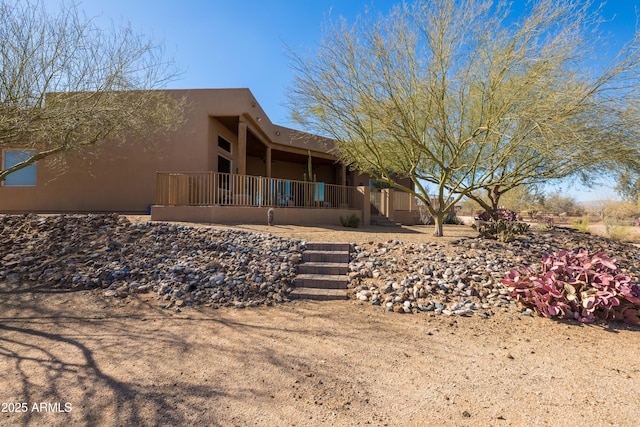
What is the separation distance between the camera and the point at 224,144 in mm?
13891

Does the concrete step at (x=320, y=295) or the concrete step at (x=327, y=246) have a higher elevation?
the concrete step at (x=327, y=246)

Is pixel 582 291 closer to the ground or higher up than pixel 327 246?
closer to the ground

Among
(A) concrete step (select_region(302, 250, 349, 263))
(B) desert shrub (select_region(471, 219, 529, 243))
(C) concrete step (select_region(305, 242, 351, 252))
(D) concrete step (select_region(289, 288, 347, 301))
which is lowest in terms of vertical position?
(D) concrete step (select_region(289, 288, 347, 301))

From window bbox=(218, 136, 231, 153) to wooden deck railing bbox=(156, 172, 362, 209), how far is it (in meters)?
2.74

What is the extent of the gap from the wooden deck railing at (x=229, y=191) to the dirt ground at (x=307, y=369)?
564cm

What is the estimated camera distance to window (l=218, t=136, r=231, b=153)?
1336 centimetres

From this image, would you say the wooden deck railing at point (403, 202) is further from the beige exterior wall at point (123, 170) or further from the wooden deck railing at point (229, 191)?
the beige exterior wall at point (123, 170)

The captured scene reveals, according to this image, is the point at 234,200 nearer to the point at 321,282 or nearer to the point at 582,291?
the point at 321,282

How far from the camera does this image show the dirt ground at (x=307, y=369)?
2.48 meters

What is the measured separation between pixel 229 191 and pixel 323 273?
224 inches

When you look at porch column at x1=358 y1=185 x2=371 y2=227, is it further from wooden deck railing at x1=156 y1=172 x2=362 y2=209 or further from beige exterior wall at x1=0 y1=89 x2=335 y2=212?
beige exterior wall at x1=0 y1=89 x2=335 y2=212

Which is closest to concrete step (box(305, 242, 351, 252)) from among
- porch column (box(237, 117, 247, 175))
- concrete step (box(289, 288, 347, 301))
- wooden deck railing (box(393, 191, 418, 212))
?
concrete step (box(289, 288, 347, 301))

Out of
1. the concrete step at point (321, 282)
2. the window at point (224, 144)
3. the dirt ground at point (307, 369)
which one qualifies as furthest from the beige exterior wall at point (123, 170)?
the dirt ground at point (307, 369)

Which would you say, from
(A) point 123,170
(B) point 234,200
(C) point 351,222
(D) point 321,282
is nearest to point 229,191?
(B) point 234,200
